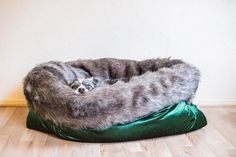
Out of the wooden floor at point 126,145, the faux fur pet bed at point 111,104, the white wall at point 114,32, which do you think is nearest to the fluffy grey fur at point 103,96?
the faux fur pet bed at point 111,104

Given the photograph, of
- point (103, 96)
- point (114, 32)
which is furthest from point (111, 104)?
point (114, 32)

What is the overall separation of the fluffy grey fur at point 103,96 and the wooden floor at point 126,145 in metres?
0.14

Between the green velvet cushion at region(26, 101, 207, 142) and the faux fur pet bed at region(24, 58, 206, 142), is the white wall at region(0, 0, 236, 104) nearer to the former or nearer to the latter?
the faux fur pet bed at region(24, 58, 206, 142)

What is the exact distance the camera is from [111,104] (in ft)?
6.24

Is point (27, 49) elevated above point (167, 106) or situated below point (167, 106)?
above

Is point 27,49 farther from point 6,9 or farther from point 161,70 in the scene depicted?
point 161,70

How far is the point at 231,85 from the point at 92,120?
133cm

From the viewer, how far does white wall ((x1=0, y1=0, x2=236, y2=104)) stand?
8.04 feet

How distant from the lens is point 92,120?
6.19ft

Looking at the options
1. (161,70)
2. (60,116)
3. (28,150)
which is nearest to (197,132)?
(161,70)

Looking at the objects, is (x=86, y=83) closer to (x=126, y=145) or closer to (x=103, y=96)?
(x=103, y=96)

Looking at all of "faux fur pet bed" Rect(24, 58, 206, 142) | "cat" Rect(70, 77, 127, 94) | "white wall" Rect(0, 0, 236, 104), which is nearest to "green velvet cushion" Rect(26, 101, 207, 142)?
"faux fur pet bed" Rect(24, 58, 206, 142)

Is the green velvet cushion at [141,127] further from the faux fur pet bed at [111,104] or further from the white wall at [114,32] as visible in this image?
the white wall at [114,32]

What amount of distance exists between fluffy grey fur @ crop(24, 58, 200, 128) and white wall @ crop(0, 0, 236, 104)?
29cm
